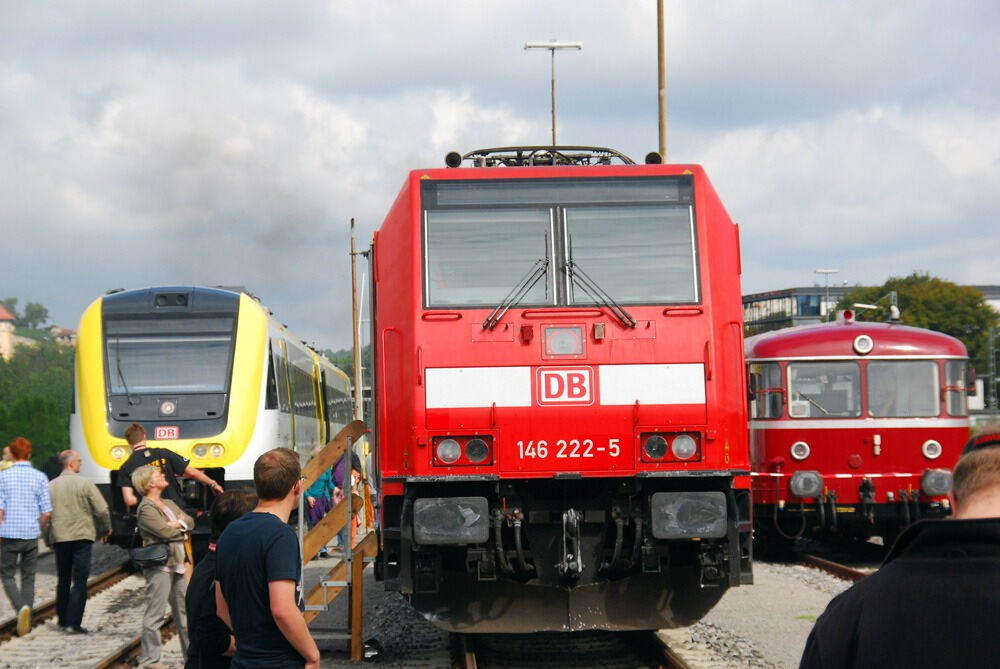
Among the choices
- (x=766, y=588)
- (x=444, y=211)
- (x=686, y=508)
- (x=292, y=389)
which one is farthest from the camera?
(x=292, y=389)

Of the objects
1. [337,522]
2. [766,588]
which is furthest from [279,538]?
[766,588]

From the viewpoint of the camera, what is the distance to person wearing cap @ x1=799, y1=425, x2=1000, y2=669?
243 centimetres

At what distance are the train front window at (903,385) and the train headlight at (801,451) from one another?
0.98 metres

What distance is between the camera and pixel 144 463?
11070 millimetres

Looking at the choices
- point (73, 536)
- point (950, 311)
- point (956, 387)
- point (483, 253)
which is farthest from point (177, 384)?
point (950, 311)

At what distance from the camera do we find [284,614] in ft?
15.6

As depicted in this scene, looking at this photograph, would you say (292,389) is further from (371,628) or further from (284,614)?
(284,614)

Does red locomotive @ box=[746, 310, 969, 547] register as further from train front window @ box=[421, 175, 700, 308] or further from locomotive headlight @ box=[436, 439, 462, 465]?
locomotive headlight @ box=[436, 439, 462, 465]

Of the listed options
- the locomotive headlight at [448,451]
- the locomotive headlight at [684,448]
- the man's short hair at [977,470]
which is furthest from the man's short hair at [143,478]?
the man's short hair at [977,470]

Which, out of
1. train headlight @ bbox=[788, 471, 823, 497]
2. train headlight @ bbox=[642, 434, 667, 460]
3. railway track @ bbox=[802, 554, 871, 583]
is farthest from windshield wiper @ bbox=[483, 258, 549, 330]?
train headlight @ bbox=[788, 471, 823, 497]

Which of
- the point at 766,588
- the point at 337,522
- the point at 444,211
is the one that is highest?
the point at 444,211

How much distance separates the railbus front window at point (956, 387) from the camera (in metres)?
16.8

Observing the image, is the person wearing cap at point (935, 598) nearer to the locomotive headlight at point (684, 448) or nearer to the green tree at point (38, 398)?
the locomotive headlight at point (684, 448)

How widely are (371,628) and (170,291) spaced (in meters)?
6.52
